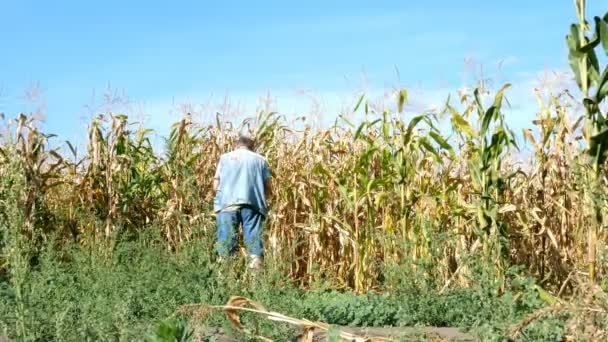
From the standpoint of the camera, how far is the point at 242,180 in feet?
36.9

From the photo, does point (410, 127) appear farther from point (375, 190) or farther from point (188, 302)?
point (188, 302)

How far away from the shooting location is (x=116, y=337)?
5.87 meters

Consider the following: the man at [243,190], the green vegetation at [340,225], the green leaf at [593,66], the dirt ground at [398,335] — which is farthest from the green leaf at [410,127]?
the dirt ground at [398,335]

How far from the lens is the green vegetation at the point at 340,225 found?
701 centimetres

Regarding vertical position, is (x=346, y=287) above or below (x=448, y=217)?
below

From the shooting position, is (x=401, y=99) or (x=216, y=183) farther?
(x=216, y=183)

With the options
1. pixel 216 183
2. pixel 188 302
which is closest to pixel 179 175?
pixel 216 183

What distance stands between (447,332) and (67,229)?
624 cm

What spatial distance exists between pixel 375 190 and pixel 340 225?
60 cm

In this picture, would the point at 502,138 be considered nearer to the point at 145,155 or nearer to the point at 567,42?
the point at 567,42

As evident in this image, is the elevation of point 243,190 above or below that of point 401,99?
below

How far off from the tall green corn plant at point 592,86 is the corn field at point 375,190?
0.01m

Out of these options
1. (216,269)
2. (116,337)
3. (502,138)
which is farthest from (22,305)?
(502,138)

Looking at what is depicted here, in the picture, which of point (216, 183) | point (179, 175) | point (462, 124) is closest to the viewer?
point (462, 124)
